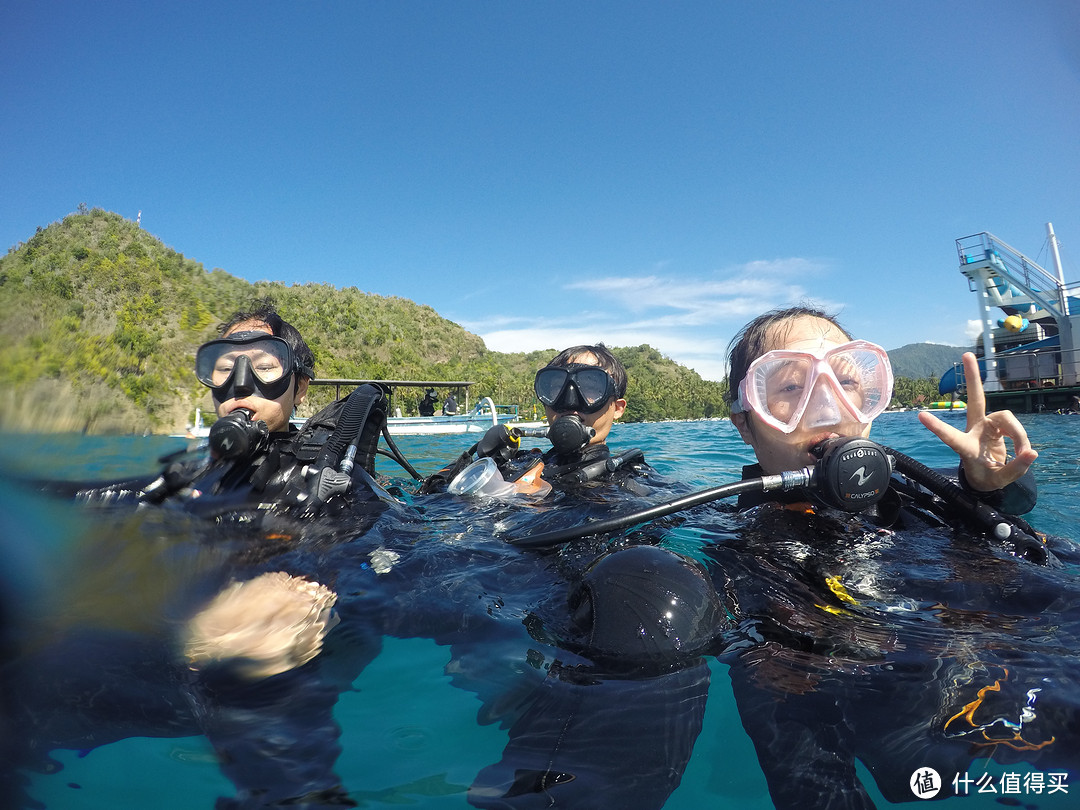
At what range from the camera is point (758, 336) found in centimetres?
236

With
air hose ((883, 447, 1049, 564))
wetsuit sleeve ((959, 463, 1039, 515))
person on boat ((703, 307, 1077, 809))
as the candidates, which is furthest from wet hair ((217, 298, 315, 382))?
wetsuit sleeve ((959, 463, 1039, 515))

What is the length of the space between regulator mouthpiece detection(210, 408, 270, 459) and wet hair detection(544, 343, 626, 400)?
218 cm

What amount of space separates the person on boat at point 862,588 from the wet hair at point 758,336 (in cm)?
1

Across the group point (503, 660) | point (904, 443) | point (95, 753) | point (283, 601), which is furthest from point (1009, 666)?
point (904, 443)

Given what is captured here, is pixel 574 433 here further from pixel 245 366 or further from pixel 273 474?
pixel 245 366

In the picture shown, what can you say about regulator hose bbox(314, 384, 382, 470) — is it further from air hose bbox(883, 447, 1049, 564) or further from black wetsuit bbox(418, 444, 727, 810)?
air hose bbox(883, 447, 1049, 564)

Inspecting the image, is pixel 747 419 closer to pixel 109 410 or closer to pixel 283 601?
pixel 283 601

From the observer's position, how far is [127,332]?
1811 mm

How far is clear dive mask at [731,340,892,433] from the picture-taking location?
194 centimetres

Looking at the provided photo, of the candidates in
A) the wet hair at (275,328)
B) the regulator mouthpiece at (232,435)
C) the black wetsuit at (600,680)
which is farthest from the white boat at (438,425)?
the black wetsuit at (600,680)

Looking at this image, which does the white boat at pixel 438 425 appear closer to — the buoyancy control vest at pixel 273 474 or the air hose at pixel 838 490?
the buoyancy control vest at pixel 273 474

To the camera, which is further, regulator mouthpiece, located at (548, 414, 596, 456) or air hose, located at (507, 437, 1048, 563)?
regulator mouthpiece, located at (548, 414, 596, 456)

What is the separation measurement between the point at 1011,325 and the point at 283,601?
964 inches

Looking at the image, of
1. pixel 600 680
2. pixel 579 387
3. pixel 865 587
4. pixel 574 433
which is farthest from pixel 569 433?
pixel 600 680
